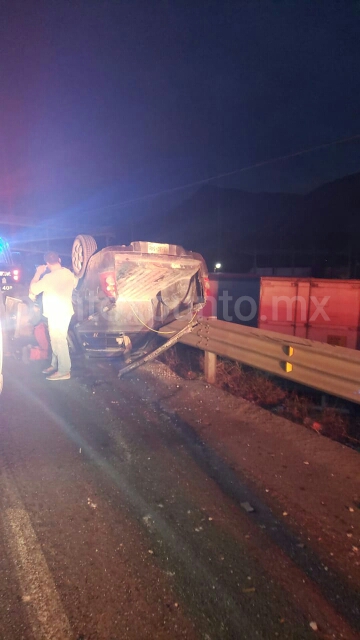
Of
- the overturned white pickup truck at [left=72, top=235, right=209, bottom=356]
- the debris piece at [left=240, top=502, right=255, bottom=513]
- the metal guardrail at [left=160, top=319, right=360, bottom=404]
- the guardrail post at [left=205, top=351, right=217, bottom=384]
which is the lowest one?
the debris piece at [left=240, top=502, right=255, bottom=513]

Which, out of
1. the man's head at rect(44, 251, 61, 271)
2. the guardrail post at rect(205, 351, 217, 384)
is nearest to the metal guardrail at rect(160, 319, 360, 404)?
the guardrail post at rect(205, 351, 217, 384)

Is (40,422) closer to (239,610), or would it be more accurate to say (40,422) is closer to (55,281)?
(55,281)

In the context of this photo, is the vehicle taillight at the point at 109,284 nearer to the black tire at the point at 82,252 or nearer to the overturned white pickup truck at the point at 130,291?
the overturned white pickup truck at the point at 130,291

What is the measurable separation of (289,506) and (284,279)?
22.2 feet

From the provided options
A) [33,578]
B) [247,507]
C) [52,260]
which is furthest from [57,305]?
[33,578]

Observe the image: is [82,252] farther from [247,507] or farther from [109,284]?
[247,507]

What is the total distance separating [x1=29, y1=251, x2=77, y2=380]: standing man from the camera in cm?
712

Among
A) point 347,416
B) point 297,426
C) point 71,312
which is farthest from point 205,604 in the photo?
point 71,312

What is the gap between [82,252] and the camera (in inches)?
290

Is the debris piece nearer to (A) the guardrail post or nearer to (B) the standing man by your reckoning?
(A) the guardrail post

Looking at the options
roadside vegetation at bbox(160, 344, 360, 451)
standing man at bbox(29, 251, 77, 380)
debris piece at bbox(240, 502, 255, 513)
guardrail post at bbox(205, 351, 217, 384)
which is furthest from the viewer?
standing man at bbox(29, 251, 77, 380)

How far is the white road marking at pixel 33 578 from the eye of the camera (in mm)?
2287

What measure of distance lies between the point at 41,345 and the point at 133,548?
5.80m

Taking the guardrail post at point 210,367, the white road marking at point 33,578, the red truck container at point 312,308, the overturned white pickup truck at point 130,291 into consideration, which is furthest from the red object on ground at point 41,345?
the white road marking at point 33,578
